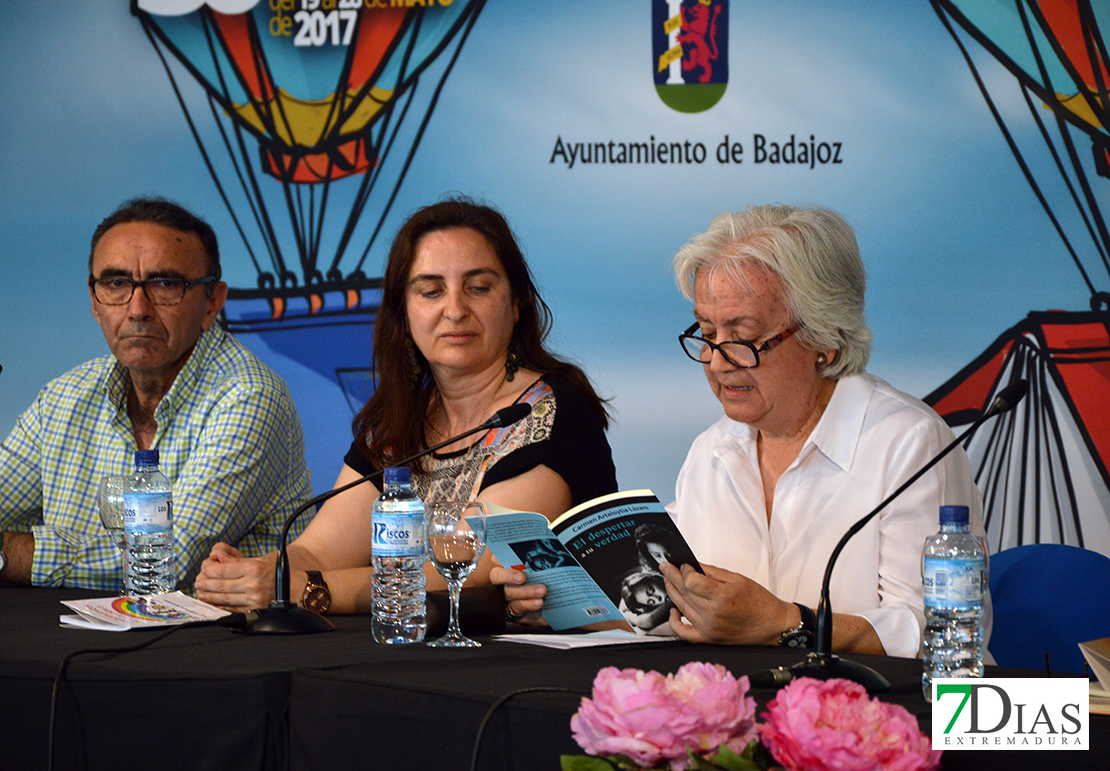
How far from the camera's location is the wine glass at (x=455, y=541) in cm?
163

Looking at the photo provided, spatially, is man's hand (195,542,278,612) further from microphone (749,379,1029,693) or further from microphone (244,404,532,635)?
microphone (749,379,1029,693)

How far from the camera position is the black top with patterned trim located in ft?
7.17

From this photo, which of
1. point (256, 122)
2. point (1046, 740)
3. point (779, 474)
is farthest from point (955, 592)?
point (256, 122)

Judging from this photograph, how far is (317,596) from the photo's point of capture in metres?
1.91

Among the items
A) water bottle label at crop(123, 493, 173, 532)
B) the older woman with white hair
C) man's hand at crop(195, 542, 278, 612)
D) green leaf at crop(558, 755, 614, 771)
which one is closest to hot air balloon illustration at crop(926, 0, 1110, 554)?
the older woman with white hair

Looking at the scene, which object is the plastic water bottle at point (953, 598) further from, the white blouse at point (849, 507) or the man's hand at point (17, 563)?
the man's hand at point (17, 563)

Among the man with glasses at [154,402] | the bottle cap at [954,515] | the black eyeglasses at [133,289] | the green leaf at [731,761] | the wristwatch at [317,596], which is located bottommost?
the green leaf at [731,761]

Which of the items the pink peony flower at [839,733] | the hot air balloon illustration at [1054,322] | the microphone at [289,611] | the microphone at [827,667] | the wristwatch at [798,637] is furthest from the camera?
the hot air balloon illustration at [1054,322]

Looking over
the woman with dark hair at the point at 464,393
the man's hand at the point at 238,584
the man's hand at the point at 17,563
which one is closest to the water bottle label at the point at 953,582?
the woman with dark hair at the point at 464,393

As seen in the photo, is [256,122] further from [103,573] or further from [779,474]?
[779,474]

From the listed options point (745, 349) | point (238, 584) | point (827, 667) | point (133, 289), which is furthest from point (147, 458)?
point (827, 667)

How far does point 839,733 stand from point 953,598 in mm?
564

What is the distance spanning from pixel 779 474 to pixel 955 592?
0.77 metres

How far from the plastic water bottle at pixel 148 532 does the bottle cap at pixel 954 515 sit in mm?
1414
